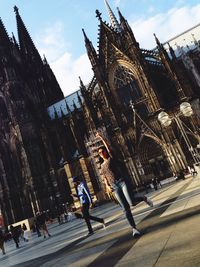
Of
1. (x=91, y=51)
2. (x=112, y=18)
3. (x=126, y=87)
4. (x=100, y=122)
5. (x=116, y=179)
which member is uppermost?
(x=112, y=18)

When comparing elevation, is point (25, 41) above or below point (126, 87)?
above

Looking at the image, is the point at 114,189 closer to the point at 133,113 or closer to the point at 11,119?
the point at 133,113

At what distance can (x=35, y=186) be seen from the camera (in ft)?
125

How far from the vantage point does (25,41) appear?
5459cm

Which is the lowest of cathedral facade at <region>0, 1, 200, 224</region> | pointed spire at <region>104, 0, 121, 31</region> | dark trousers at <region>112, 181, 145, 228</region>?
dark trousers at <region>112, 181, 145, 228</region>

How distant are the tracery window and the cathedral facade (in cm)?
11

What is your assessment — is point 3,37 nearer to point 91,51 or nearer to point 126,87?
point 91,51

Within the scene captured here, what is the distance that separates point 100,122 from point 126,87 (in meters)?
5.04

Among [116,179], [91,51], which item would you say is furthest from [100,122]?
[116,179]

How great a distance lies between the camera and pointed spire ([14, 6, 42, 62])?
176ft

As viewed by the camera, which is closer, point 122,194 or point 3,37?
point 122,194

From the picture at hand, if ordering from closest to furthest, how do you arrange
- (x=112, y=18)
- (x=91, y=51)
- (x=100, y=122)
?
(x=100, y=122) → (x=91, y=51) → (x=112, y=18)

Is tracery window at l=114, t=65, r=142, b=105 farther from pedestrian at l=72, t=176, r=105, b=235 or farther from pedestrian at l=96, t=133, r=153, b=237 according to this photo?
pedestrian at l=96, t=133, r=153, b=237

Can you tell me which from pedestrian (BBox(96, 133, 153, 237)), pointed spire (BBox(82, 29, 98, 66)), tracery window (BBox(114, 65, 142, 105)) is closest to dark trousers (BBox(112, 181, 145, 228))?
pedestrian (BBox(96, 133, 153, 237))
